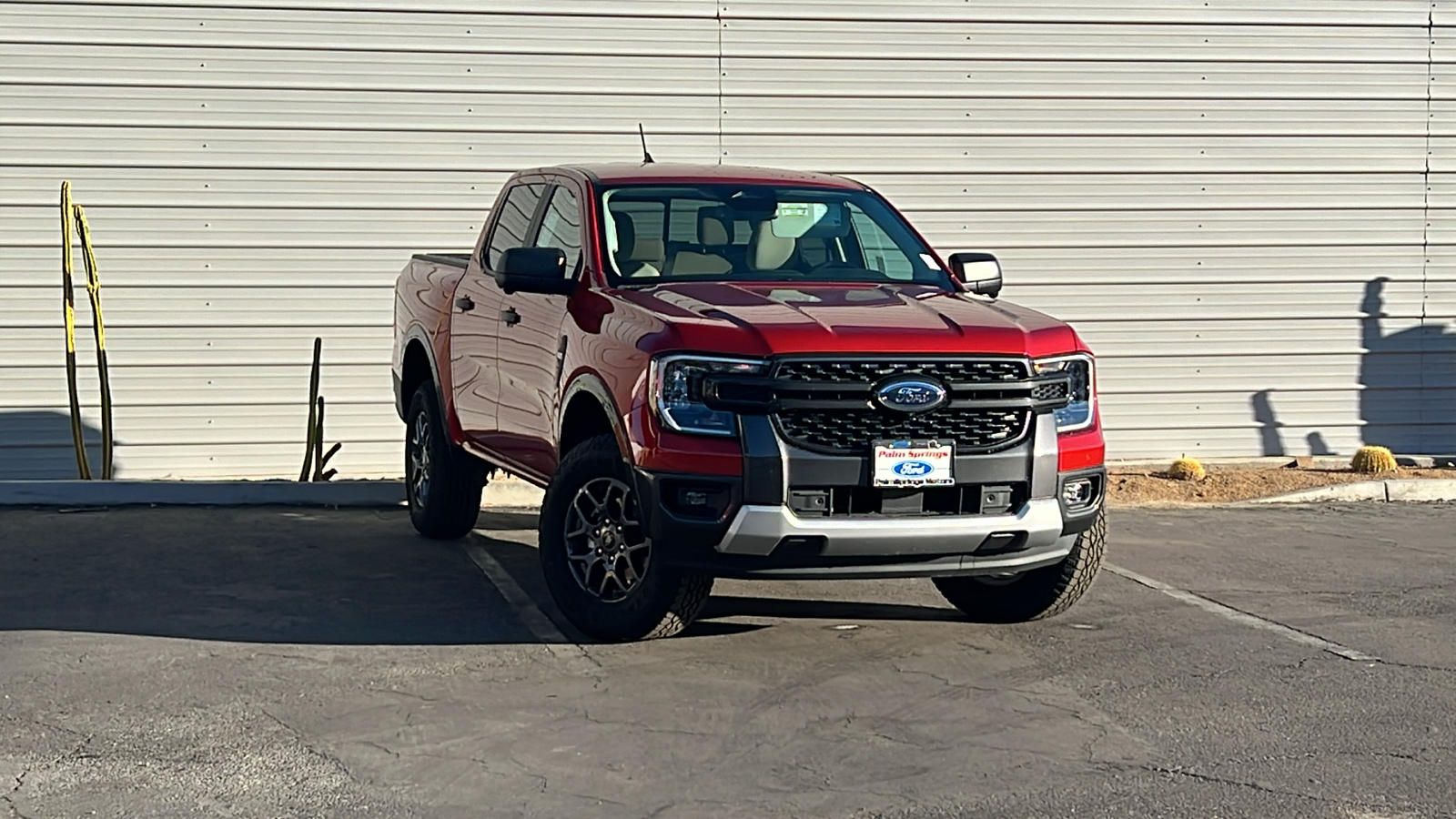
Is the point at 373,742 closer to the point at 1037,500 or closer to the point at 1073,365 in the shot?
the point at 1037,500

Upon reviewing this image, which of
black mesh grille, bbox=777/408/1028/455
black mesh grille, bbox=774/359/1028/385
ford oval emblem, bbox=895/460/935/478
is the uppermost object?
black mesh grille, bbox=774/359/1028/385

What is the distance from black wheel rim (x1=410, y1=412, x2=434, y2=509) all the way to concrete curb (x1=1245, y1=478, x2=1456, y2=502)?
220 inches

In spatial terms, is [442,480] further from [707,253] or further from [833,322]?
[833,322]

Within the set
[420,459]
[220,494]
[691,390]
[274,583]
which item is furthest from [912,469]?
[220,494]

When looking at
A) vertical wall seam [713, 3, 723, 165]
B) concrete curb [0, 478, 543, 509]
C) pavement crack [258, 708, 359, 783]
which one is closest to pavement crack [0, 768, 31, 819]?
pavement crack [258, 708, 359, 783]

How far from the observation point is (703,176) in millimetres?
8508

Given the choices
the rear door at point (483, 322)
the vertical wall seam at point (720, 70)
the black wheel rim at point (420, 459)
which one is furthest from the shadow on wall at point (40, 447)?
the vertical wall seam at point (720, 70)

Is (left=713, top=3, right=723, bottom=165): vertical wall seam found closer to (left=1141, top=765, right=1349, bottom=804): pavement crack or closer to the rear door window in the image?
the rear door window

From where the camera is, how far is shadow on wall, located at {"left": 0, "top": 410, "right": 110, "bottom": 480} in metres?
12.4

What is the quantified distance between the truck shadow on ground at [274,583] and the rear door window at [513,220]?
155 cm

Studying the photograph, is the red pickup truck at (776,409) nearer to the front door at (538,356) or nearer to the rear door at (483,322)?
the front door at (538,356)

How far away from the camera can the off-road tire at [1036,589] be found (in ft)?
24.2

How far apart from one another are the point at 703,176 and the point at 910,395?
2.30 metres

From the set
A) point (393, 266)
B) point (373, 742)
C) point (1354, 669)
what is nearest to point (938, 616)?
point (1354, 669)
